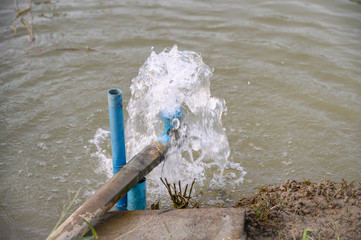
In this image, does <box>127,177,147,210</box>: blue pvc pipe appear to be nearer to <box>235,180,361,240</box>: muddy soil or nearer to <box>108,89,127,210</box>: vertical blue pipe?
<box>108,89,127,210</box>: vertical blue pipe

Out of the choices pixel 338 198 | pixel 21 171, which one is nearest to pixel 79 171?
pixel 21 171

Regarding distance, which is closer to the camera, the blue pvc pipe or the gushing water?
the blue pvc pipe

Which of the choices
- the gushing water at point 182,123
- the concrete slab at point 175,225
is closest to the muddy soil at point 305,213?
the concrete slab at point 175,225

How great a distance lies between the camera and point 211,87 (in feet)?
17.6

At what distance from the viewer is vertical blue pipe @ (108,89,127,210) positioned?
2744mm

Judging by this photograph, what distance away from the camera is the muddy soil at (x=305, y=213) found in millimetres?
2713

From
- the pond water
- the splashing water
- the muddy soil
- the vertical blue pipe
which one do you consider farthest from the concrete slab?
the pond water

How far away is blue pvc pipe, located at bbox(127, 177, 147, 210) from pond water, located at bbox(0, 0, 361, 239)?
1.68 feet

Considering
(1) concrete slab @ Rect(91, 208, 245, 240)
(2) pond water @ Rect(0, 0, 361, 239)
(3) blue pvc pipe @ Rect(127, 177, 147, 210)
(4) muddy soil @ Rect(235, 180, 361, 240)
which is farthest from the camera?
(2) pond water @ Rect(0, 0, 361, 239)

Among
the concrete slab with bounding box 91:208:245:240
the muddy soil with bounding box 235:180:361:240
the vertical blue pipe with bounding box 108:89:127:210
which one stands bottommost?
the muddy soil with bounding box 235:180:361:240

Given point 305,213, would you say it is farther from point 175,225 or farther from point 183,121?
point 183,121

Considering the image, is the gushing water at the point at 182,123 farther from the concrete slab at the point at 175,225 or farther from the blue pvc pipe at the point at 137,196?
the concrete slab at the point at 175,225

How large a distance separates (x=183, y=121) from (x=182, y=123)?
3cm

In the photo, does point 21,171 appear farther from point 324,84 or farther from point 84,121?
point 324,84
